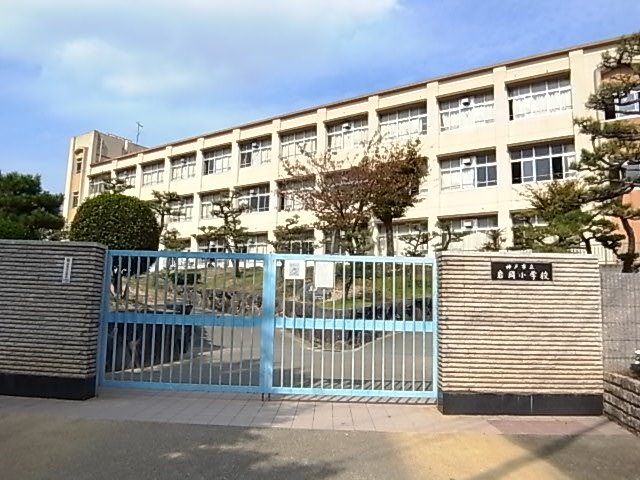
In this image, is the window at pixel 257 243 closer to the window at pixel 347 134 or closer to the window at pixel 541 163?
the window at pixel 347 134

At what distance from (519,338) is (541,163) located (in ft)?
64.8

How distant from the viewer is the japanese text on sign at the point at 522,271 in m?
5.58

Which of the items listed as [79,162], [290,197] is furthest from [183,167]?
[290,197]

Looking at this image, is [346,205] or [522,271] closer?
[522,271]

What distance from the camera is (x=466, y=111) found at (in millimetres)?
24922

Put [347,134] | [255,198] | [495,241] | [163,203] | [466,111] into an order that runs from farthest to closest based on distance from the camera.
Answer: [255,198]
[163,203]
[347,134]
[466,111]
[495,241]

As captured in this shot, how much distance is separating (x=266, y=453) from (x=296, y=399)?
193 centimetres

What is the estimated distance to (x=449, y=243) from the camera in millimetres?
22094

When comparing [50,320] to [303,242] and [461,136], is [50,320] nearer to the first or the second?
[303,242]

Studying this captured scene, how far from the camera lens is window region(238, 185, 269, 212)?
1243 inches

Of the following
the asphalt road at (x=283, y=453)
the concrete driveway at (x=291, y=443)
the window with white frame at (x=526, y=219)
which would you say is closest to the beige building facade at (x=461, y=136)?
the window with white frame at (x=526, y=219)

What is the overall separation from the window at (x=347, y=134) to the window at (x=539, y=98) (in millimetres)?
7671

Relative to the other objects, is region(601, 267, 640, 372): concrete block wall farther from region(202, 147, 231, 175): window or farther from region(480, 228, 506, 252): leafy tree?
region(202, 147, 231, 175): window

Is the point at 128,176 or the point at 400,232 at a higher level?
the point at 128,176
